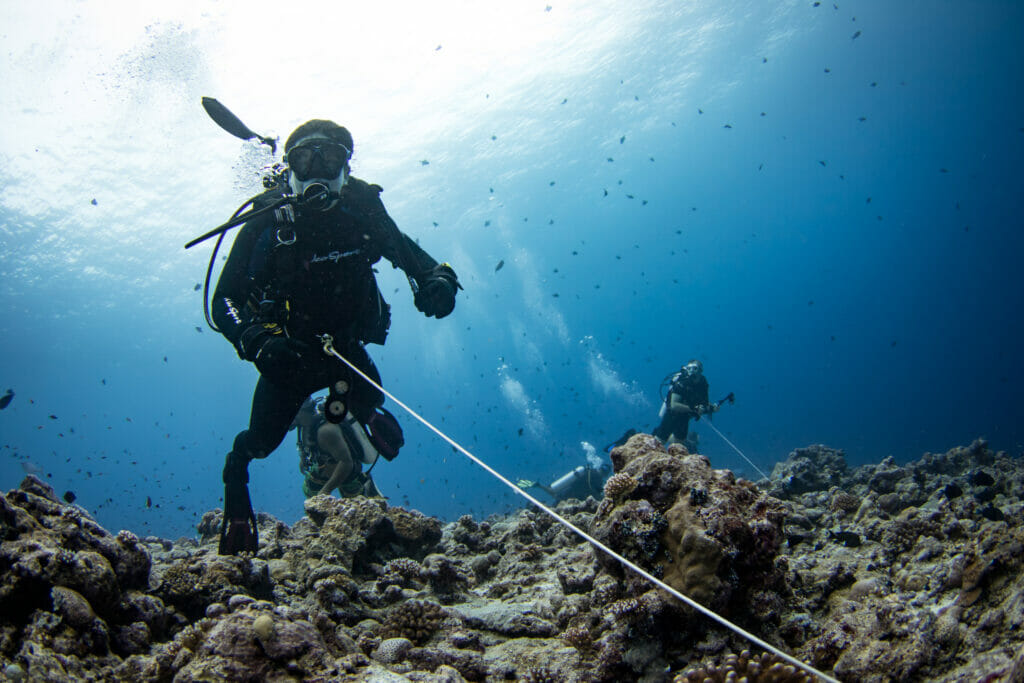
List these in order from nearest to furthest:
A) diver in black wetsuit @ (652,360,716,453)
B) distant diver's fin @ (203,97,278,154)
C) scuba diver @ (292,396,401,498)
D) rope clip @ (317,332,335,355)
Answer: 1. rope clip @ (317,332,335,355)
2. distant diver's fin @ (203,97,278,154)
3. scuba diver @ (292,396,401,498)
4. diver in black wetsuit @ (652,360,716,453)

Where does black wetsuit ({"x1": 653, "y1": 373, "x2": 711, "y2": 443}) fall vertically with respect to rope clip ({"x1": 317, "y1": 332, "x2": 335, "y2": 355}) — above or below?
above

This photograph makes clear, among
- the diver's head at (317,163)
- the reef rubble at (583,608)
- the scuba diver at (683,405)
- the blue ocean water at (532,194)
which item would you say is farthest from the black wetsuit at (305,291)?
the scuba diver at (683,405)

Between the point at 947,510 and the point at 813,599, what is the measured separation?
3091 millimetres

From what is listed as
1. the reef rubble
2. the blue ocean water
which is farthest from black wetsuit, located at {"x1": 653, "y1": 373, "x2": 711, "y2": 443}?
the reef rubble

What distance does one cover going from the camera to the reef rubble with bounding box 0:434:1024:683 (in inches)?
84.8

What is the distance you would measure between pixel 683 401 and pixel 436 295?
10.4 meters

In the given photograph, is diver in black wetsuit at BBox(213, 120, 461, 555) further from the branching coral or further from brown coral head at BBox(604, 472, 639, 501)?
the branching coral

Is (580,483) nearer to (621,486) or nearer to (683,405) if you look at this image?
(683,405)

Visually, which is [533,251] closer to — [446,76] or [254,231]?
[446,76]

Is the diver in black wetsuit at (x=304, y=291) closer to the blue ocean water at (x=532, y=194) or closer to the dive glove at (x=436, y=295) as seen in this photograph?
the dive glove at (x=436, y=295)

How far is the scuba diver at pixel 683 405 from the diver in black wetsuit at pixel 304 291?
9607mm

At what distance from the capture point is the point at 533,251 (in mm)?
83062

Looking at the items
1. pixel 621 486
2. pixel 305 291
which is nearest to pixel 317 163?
pixel 305 291

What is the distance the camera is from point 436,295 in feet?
17.2
